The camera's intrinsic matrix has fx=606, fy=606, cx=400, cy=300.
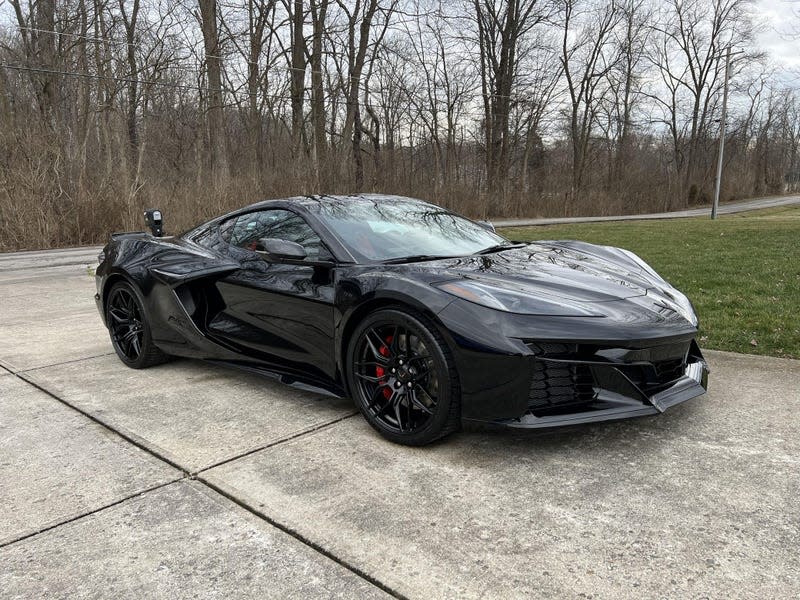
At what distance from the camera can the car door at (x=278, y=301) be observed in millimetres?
3230

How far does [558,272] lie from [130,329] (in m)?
3.08

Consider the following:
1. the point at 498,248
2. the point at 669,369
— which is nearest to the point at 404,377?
the point at 669,369

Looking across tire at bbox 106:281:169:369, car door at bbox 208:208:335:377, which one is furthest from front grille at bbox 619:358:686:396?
tire at bbox 106:281:169:369

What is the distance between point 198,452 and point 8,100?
63.7 feet

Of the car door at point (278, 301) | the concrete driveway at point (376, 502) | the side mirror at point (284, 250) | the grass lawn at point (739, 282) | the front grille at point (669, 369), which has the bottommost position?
the concrete driveway at point (376, 502)

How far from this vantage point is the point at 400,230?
370 cm

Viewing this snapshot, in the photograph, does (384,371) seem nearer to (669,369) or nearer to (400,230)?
(400,230)

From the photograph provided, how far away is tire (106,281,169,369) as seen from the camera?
4.25 m

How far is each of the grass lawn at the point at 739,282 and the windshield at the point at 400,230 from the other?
218 cm

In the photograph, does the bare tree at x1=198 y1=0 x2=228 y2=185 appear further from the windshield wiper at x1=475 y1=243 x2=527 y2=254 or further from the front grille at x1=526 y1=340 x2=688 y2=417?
the front grille at x1=526 y1=340 x2=688 y2=417

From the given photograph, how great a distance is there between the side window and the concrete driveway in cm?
93

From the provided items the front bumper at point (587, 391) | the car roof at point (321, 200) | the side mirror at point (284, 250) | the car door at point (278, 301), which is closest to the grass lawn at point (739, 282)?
the front bumper at point (587, 391)

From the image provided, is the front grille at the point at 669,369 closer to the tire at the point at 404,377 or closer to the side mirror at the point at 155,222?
the tire at the point at 404,377

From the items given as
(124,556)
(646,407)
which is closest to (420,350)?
(646,407)
